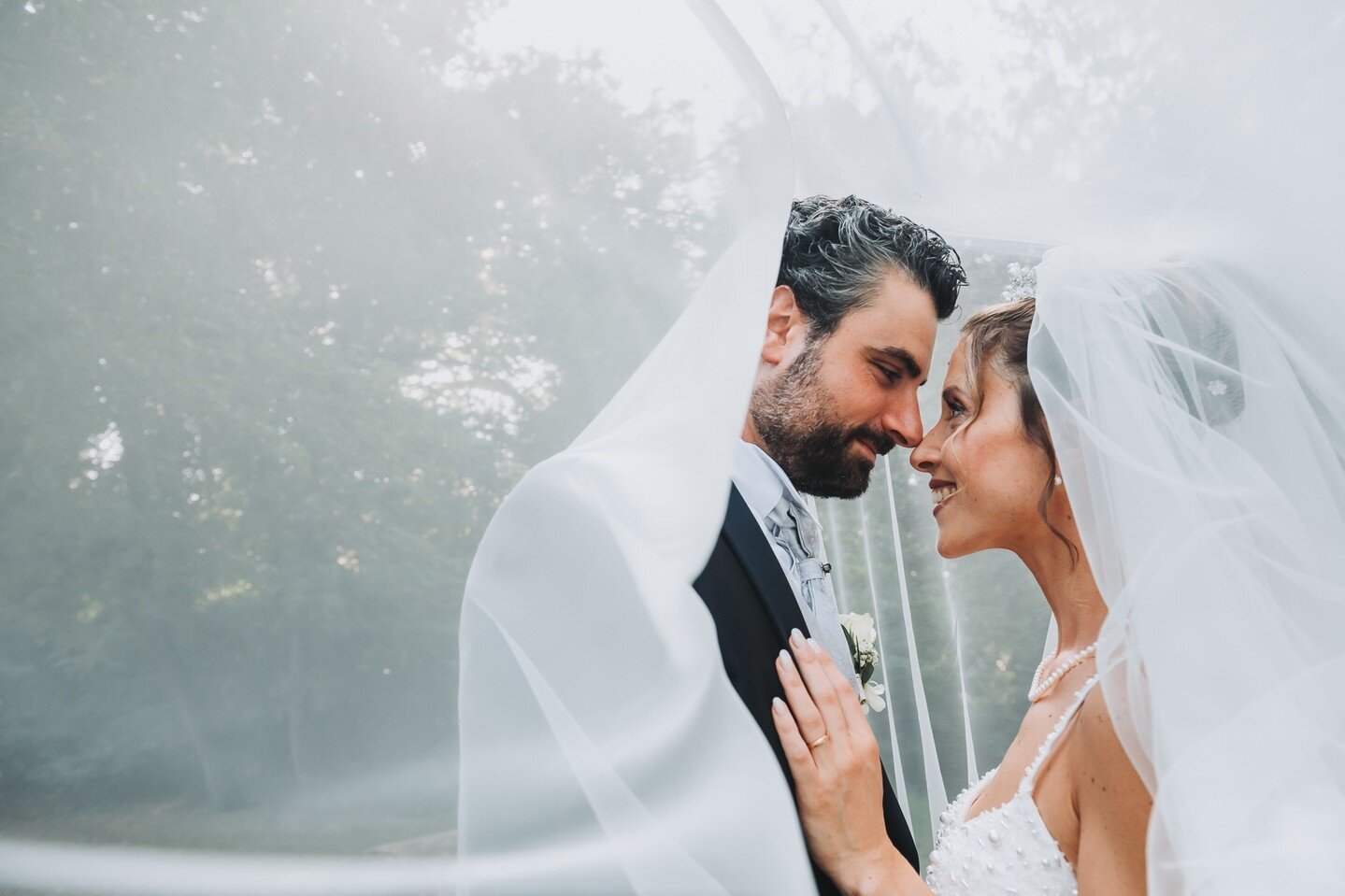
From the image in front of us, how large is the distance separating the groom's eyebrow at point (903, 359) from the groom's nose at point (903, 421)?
0.21ft

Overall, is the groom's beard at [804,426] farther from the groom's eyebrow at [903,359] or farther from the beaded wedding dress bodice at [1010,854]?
the beaded wedding dress bodice at [1010,854]

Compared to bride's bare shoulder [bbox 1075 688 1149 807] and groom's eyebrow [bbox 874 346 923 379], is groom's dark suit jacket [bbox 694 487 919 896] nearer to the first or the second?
bride's bare shoulder [bbox 1075 688 1149 807]

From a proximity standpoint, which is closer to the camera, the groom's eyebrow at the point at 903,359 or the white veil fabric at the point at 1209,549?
the white veil fabric at the point at 1209,549

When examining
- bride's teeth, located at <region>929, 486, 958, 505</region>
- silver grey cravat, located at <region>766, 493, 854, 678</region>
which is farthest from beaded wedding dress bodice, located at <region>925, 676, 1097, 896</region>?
bride's teeth, located at <region>929, 486, 958, 505</region>

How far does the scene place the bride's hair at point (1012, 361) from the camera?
171cm

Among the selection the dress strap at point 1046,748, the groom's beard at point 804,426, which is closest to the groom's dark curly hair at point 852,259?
the groom's beard at point 804,426

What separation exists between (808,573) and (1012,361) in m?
0.66

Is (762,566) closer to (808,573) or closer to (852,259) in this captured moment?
(808,573)

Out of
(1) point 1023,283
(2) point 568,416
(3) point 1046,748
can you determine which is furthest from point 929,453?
(2) point 568,416

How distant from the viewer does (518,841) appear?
104cm

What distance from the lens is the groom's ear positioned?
1904mm

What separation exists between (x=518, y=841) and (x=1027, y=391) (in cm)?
136

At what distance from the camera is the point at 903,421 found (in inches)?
76.3

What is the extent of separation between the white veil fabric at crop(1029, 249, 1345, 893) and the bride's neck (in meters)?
0.51
